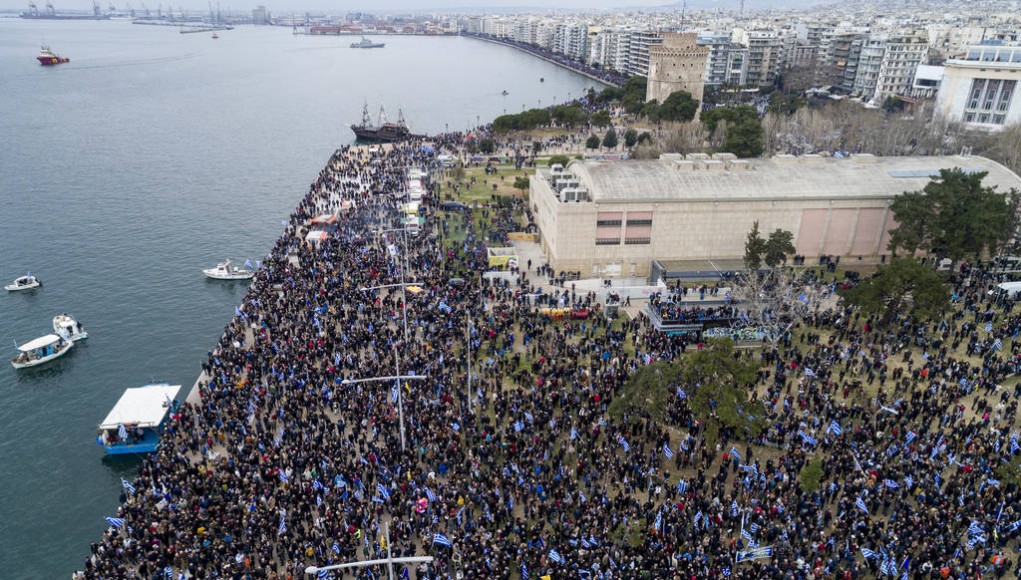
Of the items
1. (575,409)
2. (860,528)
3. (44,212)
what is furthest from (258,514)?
(44,212)

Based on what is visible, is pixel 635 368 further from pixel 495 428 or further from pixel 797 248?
pixel 797 248

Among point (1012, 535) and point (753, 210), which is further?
point (753, 210)

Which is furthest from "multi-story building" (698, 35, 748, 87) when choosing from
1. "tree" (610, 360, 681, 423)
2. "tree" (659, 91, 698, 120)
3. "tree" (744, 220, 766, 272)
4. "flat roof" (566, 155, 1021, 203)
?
"tree" (610, 360, 681, 423)

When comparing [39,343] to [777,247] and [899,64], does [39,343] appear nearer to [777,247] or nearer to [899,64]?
[777,247]

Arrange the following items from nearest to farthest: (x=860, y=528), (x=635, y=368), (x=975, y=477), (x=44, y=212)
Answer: (x=860, y=528) → (x=975, y=477) → (x=635, y=368) → (x=44, y=212)

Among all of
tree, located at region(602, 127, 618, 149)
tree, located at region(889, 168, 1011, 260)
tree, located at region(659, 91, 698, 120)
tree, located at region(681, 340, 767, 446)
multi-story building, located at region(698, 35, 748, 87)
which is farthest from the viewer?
multi-story building, located at region(698, 35, 748, 87)

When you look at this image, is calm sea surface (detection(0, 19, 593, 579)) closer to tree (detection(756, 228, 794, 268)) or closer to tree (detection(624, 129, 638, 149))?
tree (detection(756, 228, 794, 268))

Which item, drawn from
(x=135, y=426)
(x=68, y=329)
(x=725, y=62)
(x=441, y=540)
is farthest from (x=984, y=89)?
(x=68, y=329)
